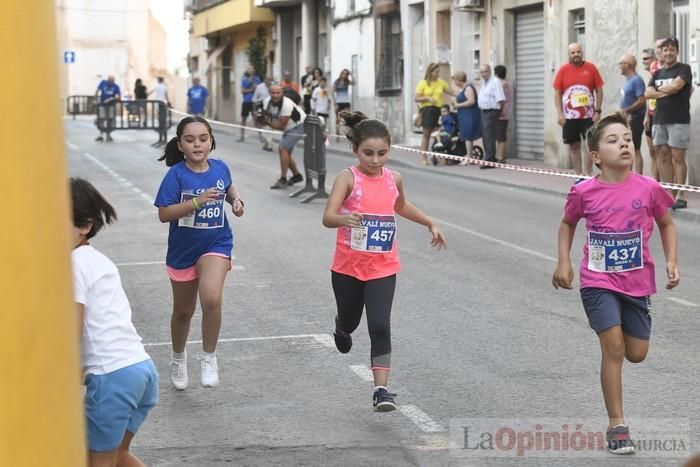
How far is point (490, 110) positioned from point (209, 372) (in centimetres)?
1944

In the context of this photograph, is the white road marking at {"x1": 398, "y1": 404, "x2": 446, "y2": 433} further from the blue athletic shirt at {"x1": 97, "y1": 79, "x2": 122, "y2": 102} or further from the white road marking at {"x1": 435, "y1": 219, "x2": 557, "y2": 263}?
the blue athletic shirt at {"x1": 97, "y1": 79, "x2": 122, "y2": 102}

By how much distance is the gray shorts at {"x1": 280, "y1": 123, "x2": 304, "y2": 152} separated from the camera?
826 inches

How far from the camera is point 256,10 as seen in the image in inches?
2064

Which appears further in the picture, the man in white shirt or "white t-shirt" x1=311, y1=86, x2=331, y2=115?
"white t-shirt" x1=311, y1=86, x2=331, y2=115

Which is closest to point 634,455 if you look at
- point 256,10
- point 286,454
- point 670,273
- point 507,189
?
point 670,273

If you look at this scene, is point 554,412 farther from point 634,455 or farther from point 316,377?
point 316,377

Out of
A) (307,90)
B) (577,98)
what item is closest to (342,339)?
(577,98)

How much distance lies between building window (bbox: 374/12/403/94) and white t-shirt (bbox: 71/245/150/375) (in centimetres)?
3365

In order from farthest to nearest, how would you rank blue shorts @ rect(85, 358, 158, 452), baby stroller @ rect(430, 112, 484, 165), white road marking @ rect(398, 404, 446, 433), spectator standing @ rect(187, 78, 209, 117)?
spectator standing @ rect(187, 78, 209, 117), baby stroller @ rect(430, 112, 484, 165), white road marking @ rect(398, 404, 446, 433), blue shorts @ rect(85, 358, 158, 452)

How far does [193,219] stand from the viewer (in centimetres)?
720

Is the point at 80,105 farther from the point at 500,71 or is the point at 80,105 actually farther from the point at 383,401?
the point at 383,401

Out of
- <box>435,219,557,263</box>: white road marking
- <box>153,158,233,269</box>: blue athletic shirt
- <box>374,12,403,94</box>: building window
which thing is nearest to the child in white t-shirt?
<box>153,158,233,269</box>: blue athletic shirt

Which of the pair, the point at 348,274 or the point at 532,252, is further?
the point at 532,252

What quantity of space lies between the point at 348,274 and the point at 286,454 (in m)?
1.20
